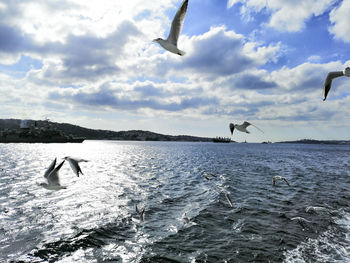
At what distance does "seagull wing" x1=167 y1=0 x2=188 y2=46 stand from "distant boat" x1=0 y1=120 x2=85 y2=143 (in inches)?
7728

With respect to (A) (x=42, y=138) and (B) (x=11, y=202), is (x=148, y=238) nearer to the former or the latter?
(B) (x=11, y=202)

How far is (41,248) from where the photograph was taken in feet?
32.9

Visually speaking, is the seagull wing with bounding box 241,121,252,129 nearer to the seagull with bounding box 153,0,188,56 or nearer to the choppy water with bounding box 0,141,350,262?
the choppy water with bounding box 0,141,350,262

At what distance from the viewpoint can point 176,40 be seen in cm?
877

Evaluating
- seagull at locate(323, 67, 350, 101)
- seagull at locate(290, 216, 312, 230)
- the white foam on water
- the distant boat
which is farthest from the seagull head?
the distant boat

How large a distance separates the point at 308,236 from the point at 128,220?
9.60 meters

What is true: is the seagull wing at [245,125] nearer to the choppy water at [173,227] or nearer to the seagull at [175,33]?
the choppy water at [173,227]

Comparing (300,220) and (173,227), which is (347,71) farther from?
(173,227)

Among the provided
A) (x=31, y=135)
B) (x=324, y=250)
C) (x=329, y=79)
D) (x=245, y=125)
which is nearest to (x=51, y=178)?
(x=245, y=125)

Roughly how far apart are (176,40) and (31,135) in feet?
648

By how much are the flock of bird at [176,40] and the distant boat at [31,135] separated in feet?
643

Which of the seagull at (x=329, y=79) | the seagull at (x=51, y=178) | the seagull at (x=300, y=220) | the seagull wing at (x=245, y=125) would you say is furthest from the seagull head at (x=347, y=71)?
the seagull at (x=51, y=178)

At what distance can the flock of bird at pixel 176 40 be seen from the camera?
7747 millimetres

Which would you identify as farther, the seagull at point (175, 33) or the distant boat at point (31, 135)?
the distant boat at point (31, 135)
